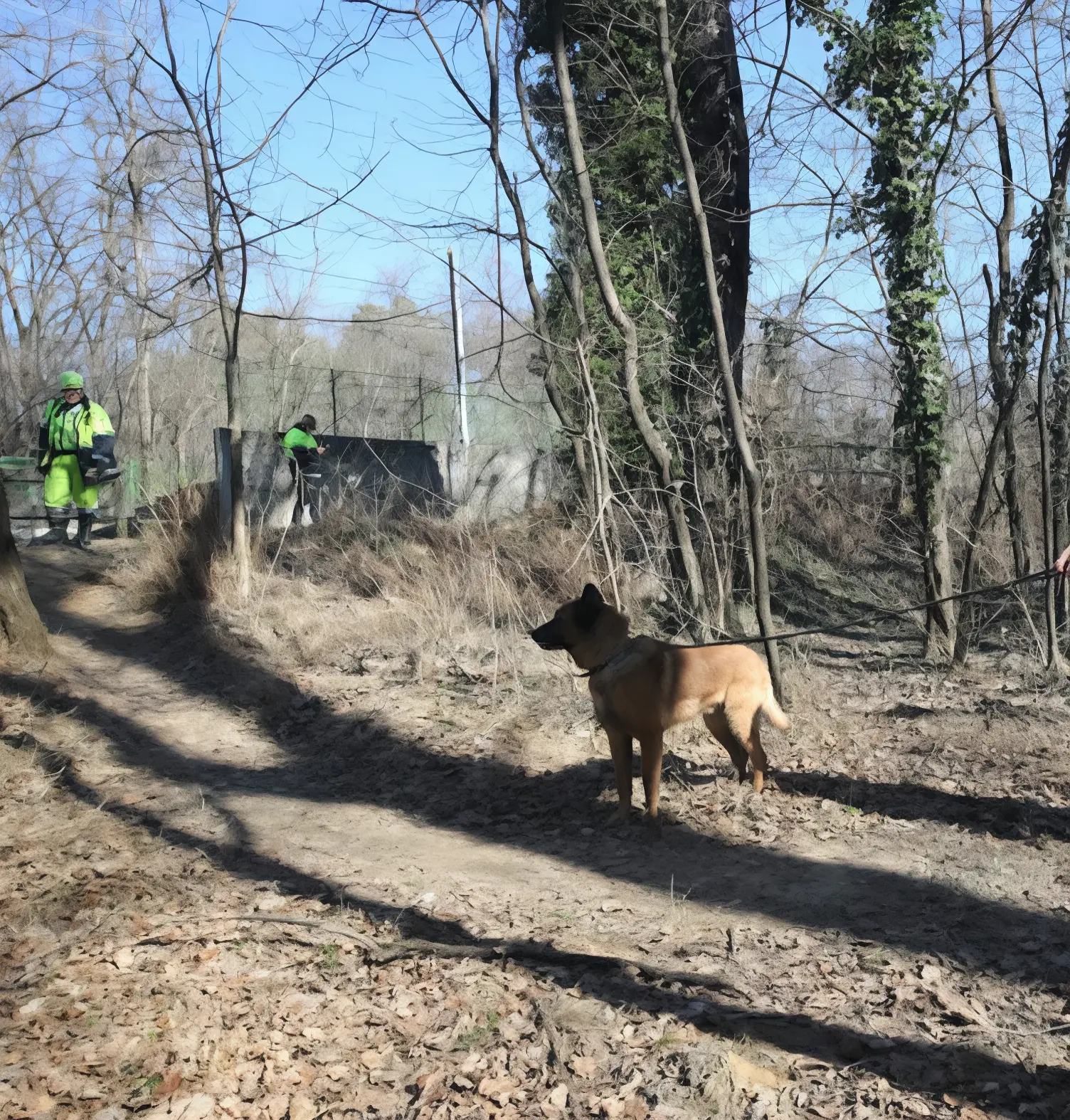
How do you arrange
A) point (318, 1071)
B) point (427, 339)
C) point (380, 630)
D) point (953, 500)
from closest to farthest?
1. point (318, 1071)
2. point (380, 630)
3. point (953, 500)
4. point (427, 339)

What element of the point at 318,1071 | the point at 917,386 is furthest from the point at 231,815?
the point at 917,386

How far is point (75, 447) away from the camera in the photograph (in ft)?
43.5

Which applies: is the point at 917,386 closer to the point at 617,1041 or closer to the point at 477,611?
the point at 477,611

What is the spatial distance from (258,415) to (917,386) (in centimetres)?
2143

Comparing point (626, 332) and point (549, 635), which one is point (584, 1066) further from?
point (626, 332)

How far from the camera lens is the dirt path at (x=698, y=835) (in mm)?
3969

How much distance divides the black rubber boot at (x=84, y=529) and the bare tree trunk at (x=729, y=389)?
10.0 metres

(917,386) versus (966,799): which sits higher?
(917,386)

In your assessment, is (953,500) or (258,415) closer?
(953,500)

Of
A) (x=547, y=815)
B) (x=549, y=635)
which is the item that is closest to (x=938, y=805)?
(x=547, y=815)

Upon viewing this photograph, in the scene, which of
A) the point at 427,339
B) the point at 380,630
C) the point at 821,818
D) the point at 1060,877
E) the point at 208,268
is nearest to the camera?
the point at 1060,877

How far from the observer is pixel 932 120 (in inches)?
404

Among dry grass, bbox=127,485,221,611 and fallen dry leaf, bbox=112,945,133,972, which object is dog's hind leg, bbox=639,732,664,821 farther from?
dry grass, bbox=127,485,221,611

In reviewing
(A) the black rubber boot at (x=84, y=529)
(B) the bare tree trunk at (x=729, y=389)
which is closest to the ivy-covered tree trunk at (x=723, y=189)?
(B) the bare tree trunk at (x=729, y=389)
